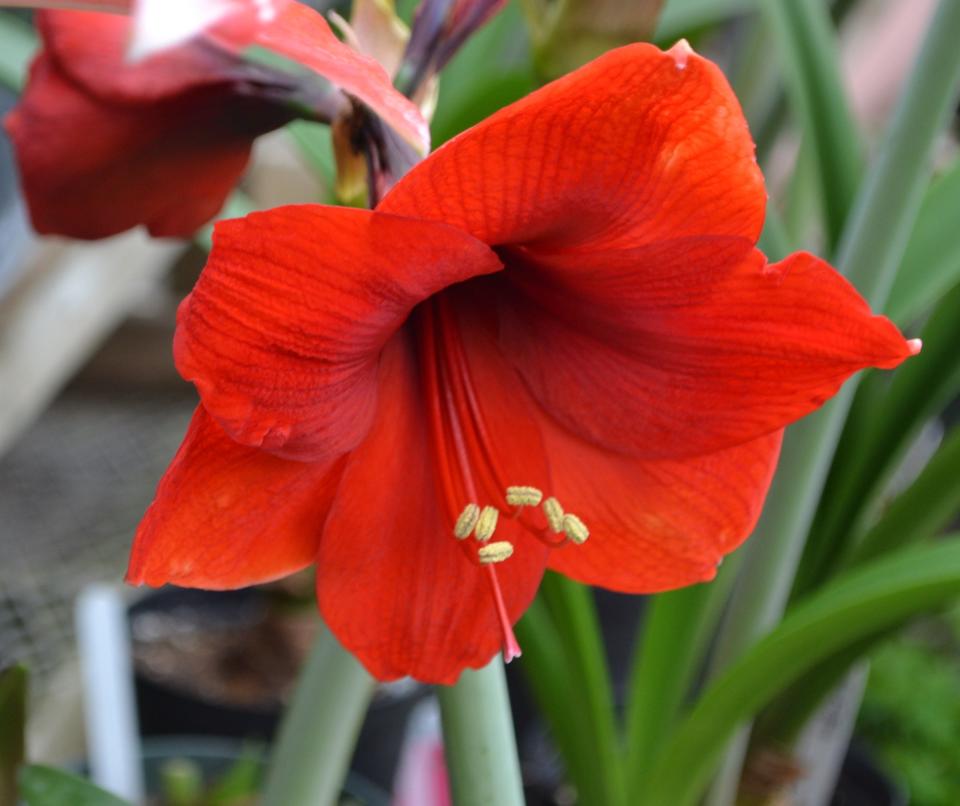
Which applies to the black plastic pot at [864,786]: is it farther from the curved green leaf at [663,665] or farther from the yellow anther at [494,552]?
the yellow anther at [494,552]

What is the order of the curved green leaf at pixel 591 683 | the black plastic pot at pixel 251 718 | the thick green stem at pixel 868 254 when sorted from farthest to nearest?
1. the black plastic pot at pixel 251 718
2. the curved green leaf at pixel 591 683
3. the thick green stem at pixel 868 254

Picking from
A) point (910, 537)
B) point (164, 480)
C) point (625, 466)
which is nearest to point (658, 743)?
A: point (910, 537)

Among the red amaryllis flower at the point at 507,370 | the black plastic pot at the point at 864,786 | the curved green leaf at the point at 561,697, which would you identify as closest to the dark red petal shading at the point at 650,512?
the red amaryllis flower at the point at 507,370

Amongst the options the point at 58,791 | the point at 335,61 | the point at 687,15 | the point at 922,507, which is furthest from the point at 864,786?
the point at 335,61

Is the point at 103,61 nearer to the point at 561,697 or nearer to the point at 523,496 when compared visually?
the point at 523,496

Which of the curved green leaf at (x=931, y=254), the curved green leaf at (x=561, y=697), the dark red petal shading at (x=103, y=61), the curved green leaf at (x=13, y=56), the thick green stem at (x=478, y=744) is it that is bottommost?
the curved green leaf at (x=561, y=697)

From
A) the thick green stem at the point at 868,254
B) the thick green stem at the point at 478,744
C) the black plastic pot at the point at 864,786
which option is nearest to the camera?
the thick green stem at the point at 478,744
